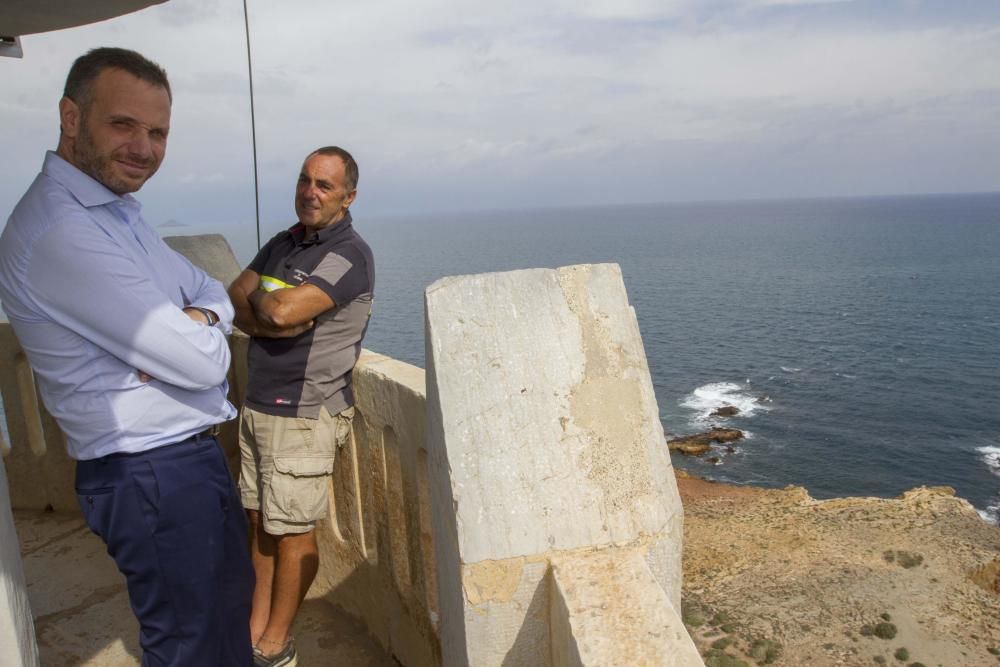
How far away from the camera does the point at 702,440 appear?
1415 inches

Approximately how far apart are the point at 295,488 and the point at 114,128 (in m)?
1.54

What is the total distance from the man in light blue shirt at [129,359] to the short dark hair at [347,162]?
1092 mm

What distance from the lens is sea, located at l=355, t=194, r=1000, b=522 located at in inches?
1346

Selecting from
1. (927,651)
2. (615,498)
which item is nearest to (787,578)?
(927,651)

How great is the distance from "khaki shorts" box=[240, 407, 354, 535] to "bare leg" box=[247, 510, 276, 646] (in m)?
0.19

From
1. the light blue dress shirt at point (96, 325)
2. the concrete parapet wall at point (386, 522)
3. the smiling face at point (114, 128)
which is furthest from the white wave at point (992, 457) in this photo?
the smiling face at point (114, 128)

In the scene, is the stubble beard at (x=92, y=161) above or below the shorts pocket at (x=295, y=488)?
above

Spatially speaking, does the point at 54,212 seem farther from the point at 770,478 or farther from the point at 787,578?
the point at 770,478

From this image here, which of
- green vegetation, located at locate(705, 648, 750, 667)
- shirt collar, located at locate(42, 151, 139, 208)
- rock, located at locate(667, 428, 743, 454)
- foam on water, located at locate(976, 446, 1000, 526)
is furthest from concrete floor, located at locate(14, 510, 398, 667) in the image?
rock, located at locate(667, 428, 743, 454)

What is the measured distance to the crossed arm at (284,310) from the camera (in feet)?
10.0

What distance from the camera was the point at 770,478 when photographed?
105 ft

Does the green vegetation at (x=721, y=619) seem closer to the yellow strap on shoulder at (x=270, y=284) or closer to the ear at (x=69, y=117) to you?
the yellow strap on shoulder at (x=270, y=284)

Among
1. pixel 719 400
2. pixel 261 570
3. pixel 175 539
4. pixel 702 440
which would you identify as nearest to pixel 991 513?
pixel 702 440

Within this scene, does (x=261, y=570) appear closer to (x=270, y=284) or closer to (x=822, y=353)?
(x=270, y=284)
